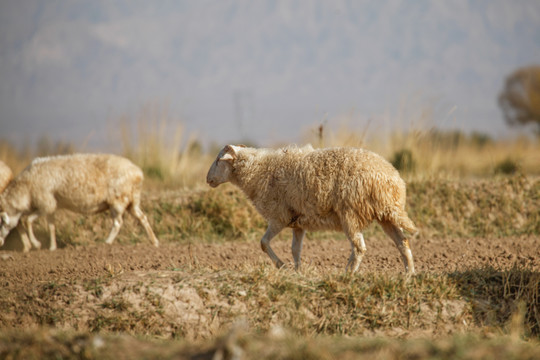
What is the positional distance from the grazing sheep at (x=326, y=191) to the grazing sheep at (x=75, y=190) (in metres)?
3.06

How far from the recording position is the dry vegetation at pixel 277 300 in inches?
139

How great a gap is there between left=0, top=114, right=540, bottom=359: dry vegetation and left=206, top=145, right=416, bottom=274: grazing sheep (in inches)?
22.9

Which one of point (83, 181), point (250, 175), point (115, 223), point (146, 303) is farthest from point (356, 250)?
point (83, 181)

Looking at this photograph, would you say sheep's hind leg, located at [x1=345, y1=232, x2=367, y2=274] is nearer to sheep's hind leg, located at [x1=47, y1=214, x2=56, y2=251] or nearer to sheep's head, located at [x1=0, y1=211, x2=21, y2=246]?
sheep's hind leg, located at [x1=47, y1=214, x2=56, y2=251]

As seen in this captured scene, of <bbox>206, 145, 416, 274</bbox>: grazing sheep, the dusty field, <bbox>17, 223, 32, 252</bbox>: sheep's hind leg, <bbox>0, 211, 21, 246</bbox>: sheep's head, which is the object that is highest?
<bbox>206, 145, 416, 274</bbox>: grazing sheep

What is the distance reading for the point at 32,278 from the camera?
270 inches

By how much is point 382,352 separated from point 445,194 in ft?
24.1

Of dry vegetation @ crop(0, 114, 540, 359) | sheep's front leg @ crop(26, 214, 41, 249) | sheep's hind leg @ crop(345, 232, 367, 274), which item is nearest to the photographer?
dry vegetation @ crop(0, 114, 540, 359)

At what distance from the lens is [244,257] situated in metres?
7.68

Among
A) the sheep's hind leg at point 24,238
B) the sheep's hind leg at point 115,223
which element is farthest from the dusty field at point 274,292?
the sheep's hind leg at point 24,238

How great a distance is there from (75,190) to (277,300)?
203 inches

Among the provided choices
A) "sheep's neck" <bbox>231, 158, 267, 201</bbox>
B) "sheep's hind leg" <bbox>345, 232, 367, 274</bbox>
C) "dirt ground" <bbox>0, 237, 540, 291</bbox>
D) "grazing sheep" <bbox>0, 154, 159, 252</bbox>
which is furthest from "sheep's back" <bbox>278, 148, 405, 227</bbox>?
"grazing sheep" <bbox>0, 154, 159, 252</bbox>

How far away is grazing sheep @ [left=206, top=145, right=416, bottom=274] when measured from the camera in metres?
5.85

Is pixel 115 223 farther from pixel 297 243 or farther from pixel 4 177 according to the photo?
pixel 297 243
